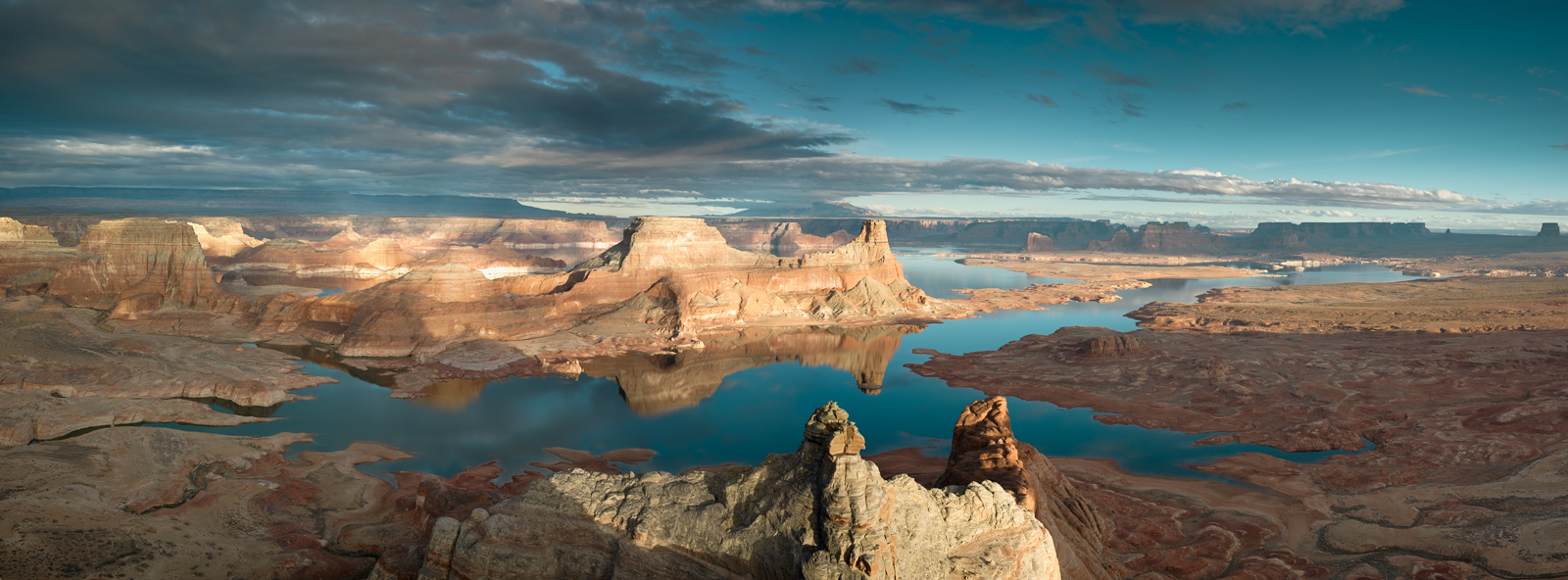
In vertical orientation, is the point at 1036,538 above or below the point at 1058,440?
above

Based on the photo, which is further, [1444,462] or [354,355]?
[354,355]

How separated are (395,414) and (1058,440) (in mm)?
36199

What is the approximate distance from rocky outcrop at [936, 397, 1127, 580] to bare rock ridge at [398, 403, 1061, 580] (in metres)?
3.66

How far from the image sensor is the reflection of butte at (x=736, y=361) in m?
47.5

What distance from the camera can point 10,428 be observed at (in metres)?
29.9

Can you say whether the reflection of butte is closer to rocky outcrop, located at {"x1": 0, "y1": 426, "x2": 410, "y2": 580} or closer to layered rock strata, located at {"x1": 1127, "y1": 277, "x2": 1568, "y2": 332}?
rocky outcrop, located at {"x1": 0, "y1": 426, "x2": 410, "y2": 580}

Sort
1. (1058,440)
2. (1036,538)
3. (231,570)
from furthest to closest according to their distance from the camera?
1. (1058,440)
2. (231,570)
3. (1036,538)

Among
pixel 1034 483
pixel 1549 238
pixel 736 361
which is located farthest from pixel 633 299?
pixel 1549 238

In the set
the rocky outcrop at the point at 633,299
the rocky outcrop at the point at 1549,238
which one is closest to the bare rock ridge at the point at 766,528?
the rocky outcrop at the point at 633,299

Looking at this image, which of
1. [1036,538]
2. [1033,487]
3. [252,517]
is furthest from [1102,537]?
[252,517]

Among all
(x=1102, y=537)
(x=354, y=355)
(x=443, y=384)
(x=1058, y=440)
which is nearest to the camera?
(x=1102, y=537)

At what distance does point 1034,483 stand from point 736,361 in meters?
39.3

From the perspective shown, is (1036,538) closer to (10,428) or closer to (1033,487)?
(1033,487)

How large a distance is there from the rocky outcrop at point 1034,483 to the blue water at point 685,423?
1117 cm
